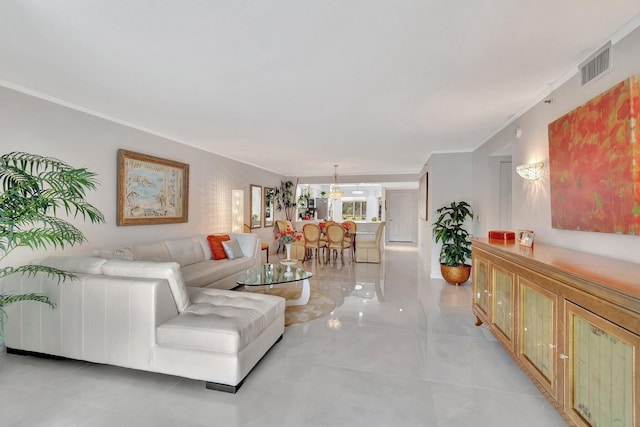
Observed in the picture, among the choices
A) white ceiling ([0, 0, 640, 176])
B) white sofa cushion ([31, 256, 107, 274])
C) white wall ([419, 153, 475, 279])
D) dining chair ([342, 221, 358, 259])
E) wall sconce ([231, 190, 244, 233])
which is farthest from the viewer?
dining chair ([342, 221, 358, 259])

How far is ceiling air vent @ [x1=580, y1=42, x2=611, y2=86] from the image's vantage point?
1.95 meters

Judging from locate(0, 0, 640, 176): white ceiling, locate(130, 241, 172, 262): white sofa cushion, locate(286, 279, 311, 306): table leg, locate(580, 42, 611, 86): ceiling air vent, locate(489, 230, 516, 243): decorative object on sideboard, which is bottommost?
locate(286, 279, 311, 306): table leg

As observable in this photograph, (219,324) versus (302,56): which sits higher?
(302,56)

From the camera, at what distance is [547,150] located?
2766mm

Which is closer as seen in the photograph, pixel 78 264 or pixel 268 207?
pixel 78 264

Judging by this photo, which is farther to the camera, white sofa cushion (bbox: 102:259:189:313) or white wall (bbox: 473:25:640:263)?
white sofa cushion (bbox: 102:259:189:313)

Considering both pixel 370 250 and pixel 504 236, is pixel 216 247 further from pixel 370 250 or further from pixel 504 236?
pixel 504 236

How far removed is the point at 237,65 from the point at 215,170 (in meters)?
3.68

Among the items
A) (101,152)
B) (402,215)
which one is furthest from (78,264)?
(402,215)

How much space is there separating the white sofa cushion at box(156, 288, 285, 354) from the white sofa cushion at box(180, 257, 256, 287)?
1.07 metres

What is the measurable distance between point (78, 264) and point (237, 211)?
401 centimetres

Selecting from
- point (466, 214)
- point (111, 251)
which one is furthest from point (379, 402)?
point (466, 214)

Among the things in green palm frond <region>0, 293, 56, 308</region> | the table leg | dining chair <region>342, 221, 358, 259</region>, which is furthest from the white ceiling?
dining chair <region>342, 221, 358, 259</region>

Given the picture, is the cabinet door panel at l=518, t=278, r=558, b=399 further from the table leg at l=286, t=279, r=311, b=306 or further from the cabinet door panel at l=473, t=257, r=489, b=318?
the table leg at l=286, t=279, r=311, b=306
